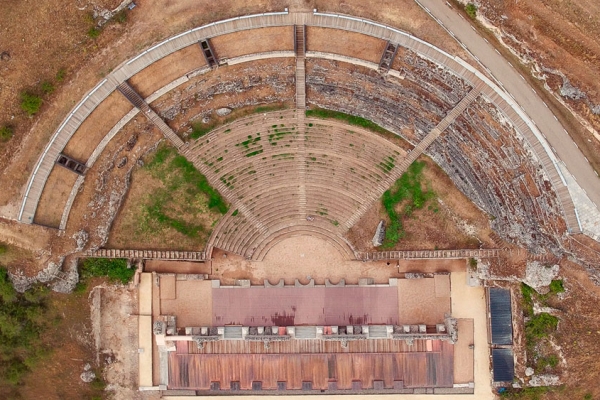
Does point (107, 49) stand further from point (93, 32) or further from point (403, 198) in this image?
point (403, 198)

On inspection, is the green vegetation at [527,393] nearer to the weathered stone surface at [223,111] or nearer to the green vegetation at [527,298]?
the green vegetation at [527,298]

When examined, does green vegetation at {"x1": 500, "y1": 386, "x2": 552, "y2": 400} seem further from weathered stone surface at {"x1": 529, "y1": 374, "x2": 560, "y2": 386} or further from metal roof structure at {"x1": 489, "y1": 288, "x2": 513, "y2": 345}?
metal roof structure at {"x1": 489, "y1": 288, "x2": 513, "y2": 345}

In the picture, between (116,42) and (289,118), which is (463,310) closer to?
(289,118)

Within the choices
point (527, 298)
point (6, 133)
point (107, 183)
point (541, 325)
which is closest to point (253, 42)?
point (107, 183)

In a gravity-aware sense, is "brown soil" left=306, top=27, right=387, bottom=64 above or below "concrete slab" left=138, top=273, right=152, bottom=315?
above

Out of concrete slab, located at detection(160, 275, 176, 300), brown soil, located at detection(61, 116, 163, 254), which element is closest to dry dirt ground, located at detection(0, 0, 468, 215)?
brown soil, located at detection(61, 116, 163, 254)

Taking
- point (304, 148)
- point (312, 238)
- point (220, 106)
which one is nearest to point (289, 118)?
point (304, 148)
